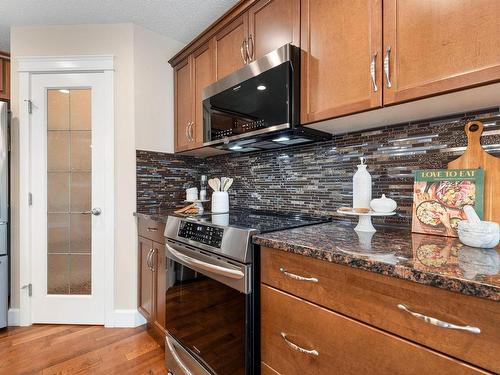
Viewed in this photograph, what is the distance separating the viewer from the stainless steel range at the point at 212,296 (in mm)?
1116

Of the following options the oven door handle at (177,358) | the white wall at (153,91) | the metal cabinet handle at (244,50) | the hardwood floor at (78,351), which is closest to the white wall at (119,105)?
the white wall at (153,91)

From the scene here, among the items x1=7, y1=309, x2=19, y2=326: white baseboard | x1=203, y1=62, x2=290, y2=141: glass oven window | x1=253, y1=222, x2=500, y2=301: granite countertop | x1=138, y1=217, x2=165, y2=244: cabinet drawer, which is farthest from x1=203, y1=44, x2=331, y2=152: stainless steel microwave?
x1=7, y1=309, x2=19, y2=326: white baseboard

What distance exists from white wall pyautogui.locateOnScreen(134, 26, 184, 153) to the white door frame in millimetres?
215

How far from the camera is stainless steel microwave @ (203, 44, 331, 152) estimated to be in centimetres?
136

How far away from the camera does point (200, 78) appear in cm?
212

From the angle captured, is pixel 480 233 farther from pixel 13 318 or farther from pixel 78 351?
pixel 13 318

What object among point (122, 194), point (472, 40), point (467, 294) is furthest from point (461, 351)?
point (122, 194)

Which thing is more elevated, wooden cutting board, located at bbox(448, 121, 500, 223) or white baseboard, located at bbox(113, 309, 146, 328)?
wooden cutting board, located at bbox(448, 121, 500, 223)

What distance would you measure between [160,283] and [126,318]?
660 mm

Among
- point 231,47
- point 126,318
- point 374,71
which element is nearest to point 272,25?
point 231,47

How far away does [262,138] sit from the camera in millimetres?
1633

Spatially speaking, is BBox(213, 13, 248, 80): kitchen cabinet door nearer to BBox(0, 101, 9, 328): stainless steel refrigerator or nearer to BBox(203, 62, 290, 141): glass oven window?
BBox(203, 62, 290, 141): glass oven window

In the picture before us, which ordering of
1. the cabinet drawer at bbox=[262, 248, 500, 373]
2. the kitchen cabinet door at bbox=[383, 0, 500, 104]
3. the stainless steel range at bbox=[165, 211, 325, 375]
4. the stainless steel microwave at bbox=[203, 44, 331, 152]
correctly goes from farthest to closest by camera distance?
1. the stainless steel microwave at bbox=[203, 44, 331, 152]
2. the stainless steel range at bbox=[165, 211, 325, 375]
3. the kitchen cabinet door at bbox=[383, 0, 500, 104]
4. the cabinet drawer at bbox=[262, 248, 500, 373]


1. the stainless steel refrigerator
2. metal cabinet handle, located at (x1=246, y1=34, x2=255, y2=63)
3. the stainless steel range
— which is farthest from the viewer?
the stainless steel refrigerator
